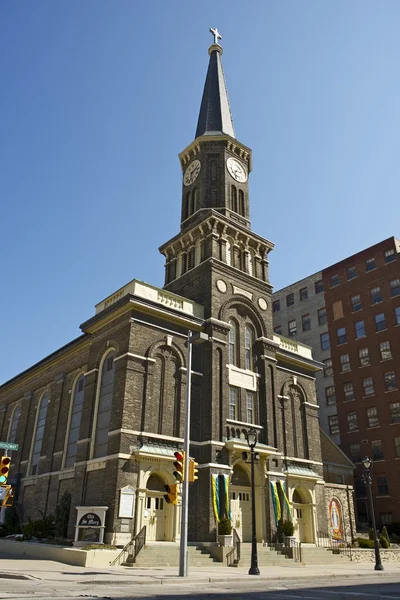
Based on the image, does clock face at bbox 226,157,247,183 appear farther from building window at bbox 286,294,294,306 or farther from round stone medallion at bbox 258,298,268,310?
building window at bbox 286,294,294,306

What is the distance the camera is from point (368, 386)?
185ft

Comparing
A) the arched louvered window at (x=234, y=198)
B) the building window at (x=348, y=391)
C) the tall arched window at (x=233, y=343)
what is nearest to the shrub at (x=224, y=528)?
the tall arched window at (x=233, y=343)

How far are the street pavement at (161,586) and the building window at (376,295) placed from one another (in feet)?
132

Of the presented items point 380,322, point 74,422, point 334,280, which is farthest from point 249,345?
point 334,280

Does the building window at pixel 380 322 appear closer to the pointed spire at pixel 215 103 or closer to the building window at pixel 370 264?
the building window at pixel 370 264

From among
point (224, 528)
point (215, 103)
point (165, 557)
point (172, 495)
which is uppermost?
point (215, 103)

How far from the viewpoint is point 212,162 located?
42.5 m

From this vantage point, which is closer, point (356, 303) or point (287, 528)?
point (287, 528)

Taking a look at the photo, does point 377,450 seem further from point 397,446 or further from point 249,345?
point 249,345

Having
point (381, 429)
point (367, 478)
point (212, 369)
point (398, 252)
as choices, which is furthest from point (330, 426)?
point (212, 369)

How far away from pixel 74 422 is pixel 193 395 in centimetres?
943

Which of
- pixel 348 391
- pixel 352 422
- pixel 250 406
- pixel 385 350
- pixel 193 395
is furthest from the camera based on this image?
A: pixel 348 391

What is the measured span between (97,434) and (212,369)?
26.0ft

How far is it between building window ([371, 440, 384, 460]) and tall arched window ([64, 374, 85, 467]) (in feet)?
110
